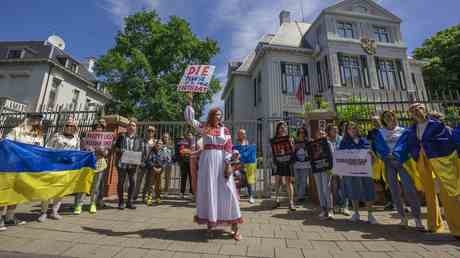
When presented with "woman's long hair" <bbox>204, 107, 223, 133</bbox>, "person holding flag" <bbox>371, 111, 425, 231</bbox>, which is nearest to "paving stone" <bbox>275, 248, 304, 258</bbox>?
"woman's long hair" <bbox>204, 107, 223, 133</bbox>

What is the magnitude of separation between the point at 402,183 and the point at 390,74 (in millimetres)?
19578

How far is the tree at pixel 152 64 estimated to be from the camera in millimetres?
18047

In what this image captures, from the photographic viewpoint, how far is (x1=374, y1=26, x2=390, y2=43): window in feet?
65.9

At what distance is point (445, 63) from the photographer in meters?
25.3

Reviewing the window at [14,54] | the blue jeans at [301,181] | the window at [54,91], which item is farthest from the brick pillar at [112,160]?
the window at [14,54]

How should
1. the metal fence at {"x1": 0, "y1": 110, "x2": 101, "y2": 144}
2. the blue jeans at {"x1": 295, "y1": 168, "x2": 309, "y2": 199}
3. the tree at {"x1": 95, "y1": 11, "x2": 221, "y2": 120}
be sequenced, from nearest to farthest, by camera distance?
the blue jeans at {"x1": 295, "y1": 168, "x2": 309, "y2": 199} < the metal fence at {"x1": 0, "y1": 110, "x2": 101, "y2": 144} < the tree at {"x1": 95, "y1": 11, "x2": 221, "y2": 120}

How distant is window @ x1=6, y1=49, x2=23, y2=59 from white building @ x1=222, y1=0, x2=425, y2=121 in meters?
25.5

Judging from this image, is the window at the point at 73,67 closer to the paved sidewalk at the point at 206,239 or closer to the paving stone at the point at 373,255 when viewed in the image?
the paved sidewalk at the point at 206,239

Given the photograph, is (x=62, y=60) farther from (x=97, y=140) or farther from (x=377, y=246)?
(x=377, y=246)

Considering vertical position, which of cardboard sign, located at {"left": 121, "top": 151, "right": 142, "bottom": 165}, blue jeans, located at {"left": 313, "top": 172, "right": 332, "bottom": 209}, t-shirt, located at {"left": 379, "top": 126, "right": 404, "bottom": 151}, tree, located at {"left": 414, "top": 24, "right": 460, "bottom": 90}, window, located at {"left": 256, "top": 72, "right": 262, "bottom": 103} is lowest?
blue jeans, located at {"left": 313, "top": 172, "right": 332, "bottom": 209}

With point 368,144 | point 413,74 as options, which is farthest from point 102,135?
point 413,74

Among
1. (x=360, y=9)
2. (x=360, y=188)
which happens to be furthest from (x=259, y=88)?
(x=360, y=188)

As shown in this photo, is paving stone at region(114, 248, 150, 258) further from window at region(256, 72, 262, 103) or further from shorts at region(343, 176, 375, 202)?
window at region(256, 72, 262, 103)

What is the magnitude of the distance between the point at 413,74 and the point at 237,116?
17827 millimetres
